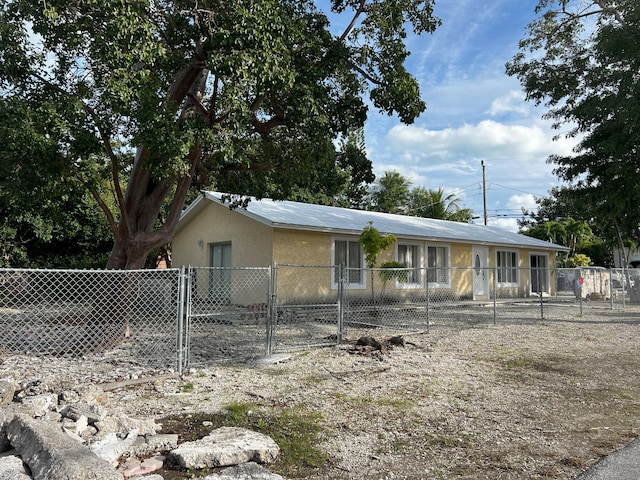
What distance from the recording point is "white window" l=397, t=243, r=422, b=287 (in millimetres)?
17312

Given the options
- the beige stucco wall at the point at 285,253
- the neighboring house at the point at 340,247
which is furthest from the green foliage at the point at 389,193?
the beige stucco wall at the point at 285,253

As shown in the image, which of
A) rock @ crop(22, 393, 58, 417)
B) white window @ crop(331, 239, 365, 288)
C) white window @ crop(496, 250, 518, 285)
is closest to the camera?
rock @ crop(22, 393, 58, 417)

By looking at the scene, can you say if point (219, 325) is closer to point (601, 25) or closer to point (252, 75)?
point (252, 75)

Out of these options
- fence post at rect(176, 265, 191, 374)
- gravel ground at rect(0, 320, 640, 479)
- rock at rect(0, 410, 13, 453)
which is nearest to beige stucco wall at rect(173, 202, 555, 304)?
gravel ground at rect(0, 320, 640, 479)

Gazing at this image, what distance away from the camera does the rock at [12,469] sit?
296cm

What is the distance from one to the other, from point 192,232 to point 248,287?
16.1ft

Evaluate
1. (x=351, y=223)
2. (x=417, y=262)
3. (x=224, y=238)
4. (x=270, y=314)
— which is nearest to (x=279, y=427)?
(x=270, y=314)

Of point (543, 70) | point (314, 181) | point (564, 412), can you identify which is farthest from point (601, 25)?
point (564, 412)

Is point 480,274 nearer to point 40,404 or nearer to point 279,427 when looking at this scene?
point 279,427

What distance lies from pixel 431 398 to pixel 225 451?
2976mm

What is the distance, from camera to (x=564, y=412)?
5.27 meters

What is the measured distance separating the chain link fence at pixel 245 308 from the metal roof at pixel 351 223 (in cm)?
143

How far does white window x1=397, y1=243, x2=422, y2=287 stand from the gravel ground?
7.84 meters

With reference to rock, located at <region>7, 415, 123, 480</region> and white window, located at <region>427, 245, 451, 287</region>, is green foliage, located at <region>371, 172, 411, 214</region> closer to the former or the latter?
white window, located at <region>427, 245, 451, 287</region>
